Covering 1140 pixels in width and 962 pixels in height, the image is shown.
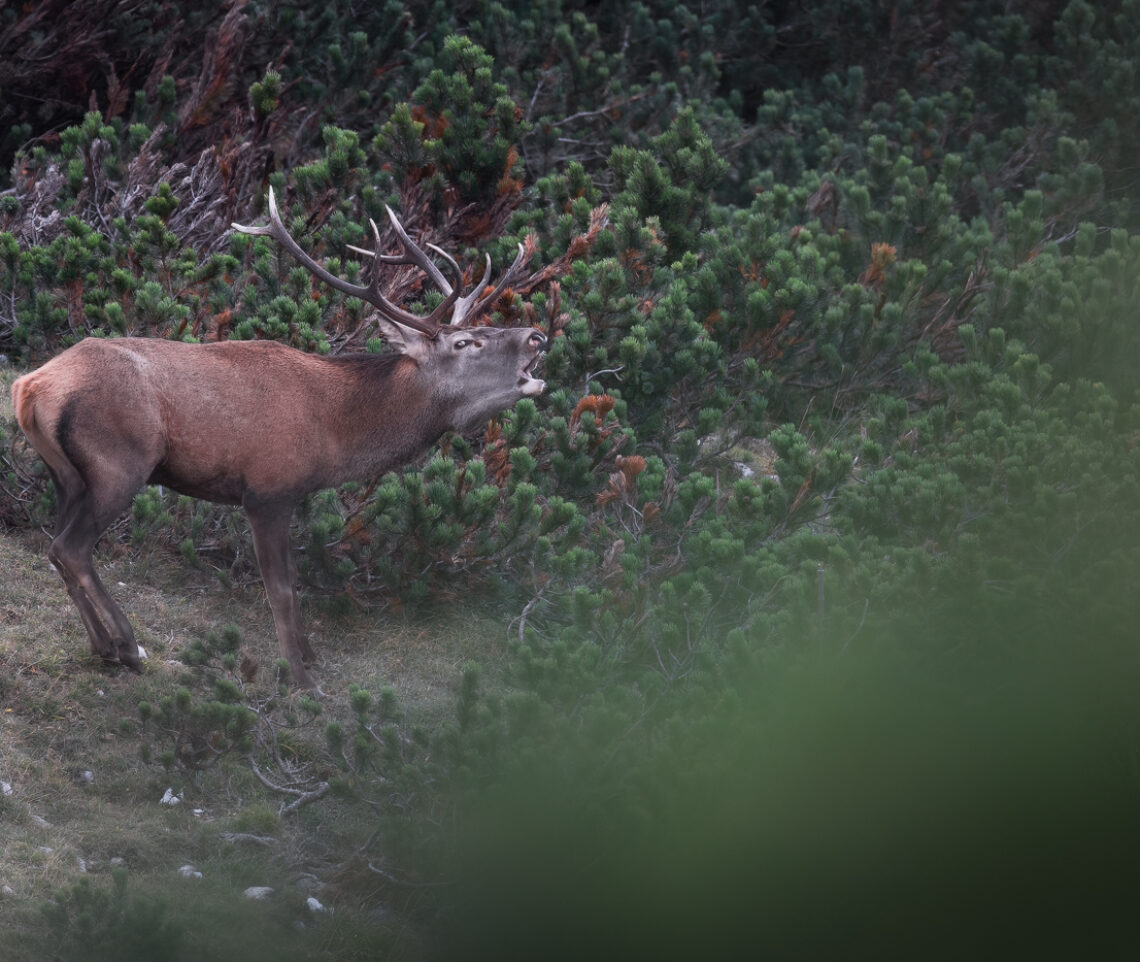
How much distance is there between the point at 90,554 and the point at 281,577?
832 millimetres

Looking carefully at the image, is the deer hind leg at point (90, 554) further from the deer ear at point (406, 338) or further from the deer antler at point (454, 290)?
the deer antler at point (454, 290)

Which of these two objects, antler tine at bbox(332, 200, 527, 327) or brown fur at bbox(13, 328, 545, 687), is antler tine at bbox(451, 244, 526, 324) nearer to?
antler tine at bbox(332, 200, 527, 327)

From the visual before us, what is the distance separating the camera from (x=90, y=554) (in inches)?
209

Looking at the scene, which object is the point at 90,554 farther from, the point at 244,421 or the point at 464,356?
the point at 464,356

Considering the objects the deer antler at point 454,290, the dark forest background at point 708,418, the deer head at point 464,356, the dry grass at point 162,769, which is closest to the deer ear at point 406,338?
the deer head at point 464,356

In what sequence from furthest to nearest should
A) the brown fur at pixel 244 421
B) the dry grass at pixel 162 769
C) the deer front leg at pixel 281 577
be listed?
the deer front leg at pixel 281 577 < the brown fur at pixel 244 421 < the dry grass at pixel 162 769

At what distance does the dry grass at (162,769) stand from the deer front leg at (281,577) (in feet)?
0.57

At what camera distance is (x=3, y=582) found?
604cm

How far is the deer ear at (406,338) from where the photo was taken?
6.05m

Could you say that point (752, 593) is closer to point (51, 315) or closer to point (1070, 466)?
point (1070, 466)

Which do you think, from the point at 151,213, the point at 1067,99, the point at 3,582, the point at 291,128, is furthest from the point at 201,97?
the point at 1067,99

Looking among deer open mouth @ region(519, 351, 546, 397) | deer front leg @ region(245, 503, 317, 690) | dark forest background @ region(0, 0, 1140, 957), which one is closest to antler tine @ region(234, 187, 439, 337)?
deer open mouth @ region(519, 351, 546, 397)

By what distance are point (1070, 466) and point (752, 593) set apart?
1.32 m

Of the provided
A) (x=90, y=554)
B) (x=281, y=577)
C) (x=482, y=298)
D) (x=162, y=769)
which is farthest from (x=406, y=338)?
(x=162, y=769)
